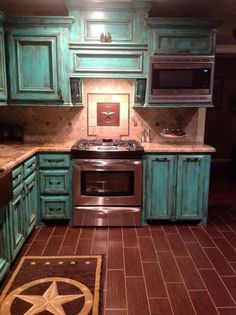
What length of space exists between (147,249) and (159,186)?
76cm

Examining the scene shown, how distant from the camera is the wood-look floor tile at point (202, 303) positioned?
2.13 meters

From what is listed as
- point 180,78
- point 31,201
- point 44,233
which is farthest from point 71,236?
point 180,78

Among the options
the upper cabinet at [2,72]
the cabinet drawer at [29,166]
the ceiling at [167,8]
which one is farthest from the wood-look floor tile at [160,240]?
the ceiling at [167,8]

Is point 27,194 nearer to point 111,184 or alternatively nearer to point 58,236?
point 58,236

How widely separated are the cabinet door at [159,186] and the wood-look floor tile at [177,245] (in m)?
0.29

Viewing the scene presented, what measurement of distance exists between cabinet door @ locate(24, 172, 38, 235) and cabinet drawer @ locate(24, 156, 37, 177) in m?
0.05

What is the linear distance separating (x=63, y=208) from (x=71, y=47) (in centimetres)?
182

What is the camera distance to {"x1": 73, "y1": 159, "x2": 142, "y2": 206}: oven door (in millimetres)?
3357

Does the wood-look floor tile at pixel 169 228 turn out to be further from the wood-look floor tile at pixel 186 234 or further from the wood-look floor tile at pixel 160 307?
the wood-look floor tile at pixel 160 307

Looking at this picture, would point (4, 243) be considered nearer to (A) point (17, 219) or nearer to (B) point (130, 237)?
(A) point (17, 219)

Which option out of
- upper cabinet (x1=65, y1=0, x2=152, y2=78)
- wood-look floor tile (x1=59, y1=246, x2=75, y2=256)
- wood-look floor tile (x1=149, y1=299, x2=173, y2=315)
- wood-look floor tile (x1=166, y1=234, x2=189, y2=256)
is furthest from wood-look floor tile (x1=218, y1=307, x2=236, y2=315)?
upper cabinet (x1=65, y1=0, x2=152, y2=78)

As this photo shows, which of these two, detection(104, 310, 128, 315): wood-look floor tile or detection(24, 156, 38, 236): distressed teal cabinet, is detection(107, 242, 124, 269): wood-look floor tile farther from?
detection(24, 156, 38, 236): distressed teal cabinet

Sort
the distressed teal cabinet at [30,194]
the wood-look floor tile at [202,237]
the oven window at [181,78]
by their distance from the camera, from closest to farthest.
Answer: the distressed teal cabinet at [30,194] < the wood-look floor tile at [202,237] < the oven window at [181,78]

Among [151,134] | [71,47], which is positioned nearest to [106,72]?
[71,47]
